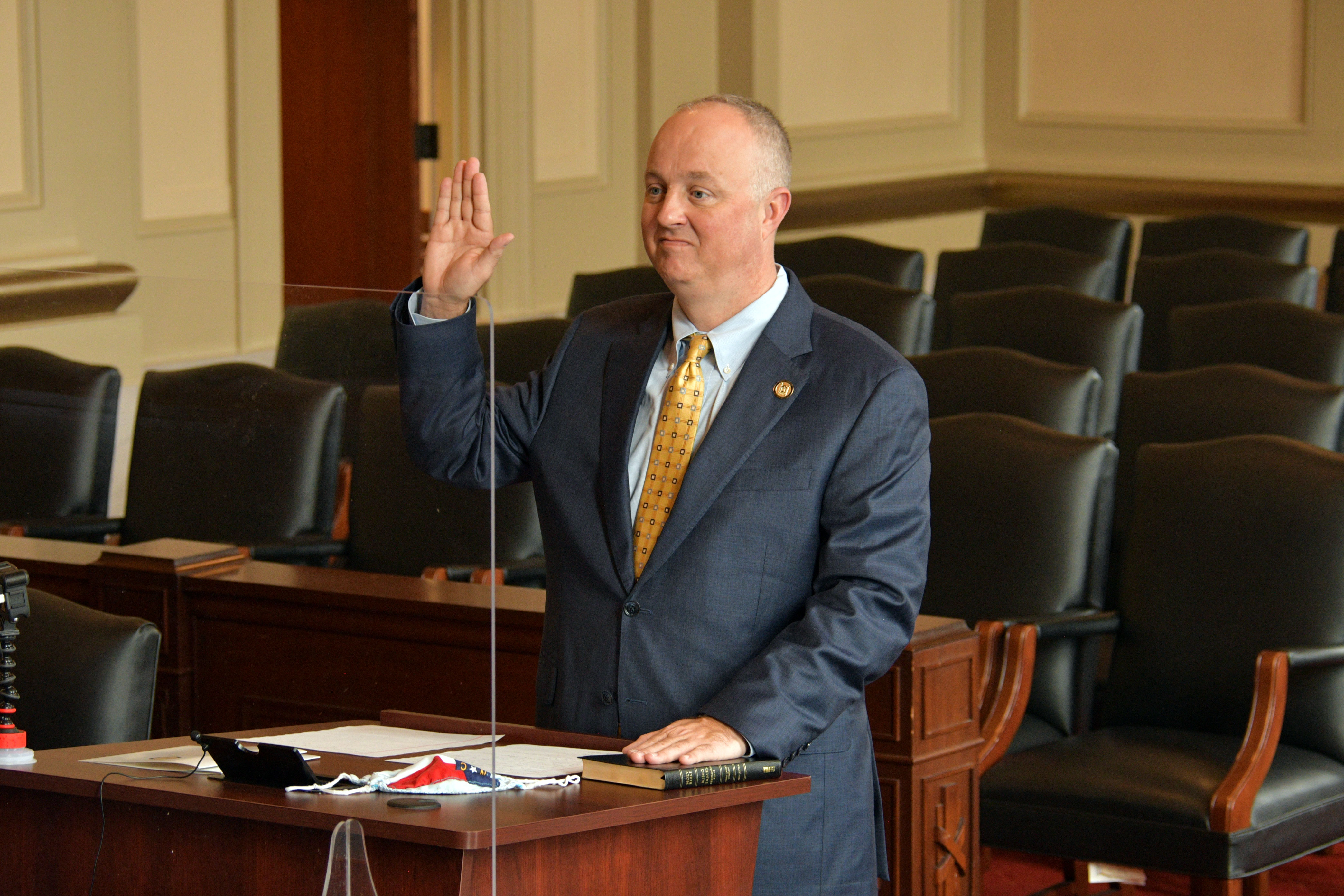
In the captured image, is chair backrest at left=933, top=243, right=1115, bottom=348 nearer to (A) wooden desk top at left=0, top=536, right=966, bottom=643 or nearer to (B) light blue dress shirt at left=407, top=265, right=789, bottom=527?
(A) wooden desk top at left=0, top=536, right=966, bottom=643

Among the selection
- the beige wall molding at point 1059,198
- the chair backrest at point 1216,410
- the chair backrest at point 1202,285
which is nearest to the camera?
the chair backrest at point 1216,410

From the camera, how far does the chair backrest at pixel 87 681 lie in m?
2.06

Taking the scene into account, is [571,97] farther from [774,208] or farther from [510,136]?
[774,208]

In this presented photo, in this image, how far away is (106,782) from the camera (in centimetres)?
154

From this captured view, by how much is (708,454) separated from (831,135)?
242 inches

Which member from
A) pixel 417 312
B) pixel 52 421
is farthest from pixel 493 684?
pixel 52 421

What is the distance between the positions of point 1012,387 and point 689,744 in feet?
7.49

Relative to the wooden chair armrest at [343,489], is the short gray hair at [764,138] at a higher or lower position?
higher

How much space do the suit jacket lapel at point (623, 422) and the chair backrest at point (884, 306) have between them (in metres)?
2.55

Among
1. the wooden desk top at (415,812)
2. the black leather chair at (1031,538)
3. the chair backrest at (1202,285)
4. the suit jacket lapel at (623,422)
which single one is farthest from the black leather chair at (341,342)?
the chair backrest at (1202,285)

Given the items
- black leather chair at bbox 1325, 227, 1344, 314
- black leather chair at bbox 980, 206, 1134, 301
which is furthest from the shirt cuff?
black leather chair at bbox 980, 206, 1134, 301

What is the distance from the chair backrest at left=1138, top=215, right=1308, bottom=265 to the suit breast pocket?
13.3ft

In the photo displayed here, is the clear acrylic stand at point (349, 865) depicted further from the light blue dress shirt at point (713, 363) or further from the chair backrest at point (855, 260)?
the chair backrest at point (855, 260)

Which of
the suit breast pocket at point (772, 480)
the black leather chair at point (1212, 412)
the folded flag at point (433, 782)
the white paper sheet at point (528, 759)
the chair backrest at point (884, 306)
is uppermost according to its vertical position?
the chair backrest at point (884, 306)
